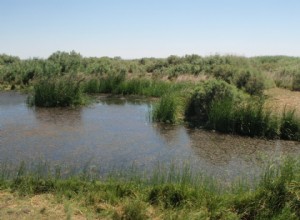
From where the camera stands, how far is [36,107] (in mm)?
17500

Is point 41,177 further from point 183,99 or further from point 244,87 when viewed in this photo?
point 244,87

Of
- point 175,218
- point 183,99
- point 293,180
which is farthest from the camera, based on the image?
point 183,99

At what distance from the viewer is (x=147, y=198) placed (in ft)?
22.1

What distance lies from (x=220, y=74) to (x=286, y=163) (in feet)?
61.6

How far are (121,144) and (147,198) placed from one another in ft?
15.3

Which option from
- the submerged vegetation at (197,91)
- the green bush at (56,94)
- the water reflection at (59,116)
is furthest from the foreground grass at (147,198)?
the green bush at (56,94)

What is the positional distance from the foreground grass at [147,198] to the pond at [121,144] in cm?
138

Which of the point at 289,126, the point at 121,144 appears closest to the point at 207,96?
the point at 289,126

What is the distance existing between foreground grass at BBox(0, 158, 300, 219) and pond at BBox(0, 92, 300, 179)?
4.52 ft

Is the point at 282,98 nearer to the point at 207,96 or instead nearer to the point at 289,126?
the point at 207,96

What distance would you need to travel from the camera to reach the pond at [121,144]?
31.1ft

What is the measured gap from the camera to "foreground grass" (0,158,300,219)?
6.11 m

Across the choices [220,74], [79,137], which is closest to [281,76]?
[220,74]

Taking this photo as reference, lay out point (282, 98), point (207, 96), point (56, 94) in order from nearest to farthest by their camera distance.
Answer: point (207, 96) < point (56, 94) < point (282, 98)
